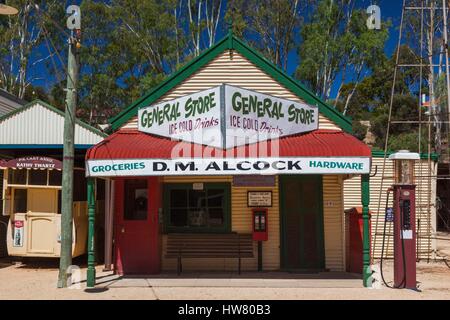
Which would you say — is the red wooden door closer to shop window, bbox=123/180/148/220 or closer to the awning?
shop window, bbox=123/180/148/220

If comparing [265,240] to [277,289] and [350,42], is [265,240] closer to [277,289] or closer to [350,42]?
[277,289]

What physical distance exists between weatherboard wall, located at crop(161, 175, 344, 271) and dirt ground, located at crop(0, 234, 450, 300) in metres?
0.55

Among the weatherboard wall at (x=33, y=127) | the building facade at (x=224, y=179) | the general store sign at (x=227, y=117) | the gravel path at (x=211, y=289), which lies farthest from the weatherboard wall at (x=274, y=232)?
the weatherboard wall at (x=33, y=127)

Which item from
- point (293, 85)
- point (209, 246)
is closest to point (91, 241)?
point (209, 246)

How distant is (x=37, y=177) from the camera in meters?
12.8

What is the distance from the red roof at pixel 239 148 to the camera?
392 inches

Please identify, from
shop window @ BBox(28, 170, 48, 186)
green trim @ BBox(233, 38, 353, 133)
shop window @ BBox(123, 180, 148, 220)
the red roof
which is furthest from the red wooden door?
green trim @ BBox(233, 38, 353, 133)

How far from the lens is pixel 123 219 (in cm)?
1161

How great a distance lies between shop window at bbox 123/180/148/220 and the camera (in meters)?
11.6

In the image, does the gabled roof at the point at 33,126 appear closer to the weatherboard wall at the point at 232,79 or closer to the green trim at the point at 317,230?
the weatherboard wall at the point at 232,79

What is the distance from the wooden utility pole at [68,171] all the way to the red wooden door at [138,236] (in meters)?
1.46

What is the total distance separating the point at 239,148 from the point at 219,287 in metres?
2.74

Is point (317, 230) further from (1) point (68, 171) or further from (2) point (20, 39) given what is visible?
(2) point (20, 39)

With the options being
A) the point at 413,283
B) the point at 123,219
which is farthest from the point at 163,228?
the point at 413,283
